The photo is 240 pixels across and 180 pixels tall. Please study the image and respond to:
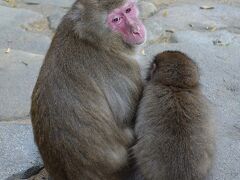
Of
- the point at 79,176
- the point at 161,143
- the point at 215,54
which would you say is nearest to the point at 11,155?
the point at 79,176

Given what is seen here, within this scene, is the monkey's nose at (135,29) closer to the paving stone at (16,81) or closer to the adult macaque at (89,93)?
the adult macaque at (89,93)

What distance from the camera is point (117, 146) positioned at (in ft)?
11.8

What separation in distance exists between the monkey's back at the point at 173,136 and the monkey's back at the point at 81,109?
0.13m

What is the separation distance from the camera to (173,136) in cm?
350

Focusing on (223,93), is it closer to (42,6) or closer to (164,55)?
(164,55)

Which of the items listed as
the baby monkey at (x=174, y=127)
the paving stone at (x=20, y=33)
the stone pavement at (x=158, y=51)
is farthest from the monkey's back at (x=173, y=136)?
the paving stone at (x=20, y=33)

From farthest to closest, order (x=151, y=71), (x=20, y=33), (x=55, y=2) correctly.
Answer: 1. (x=55, y=2)
2. (x=20, y=33)
3. (x=151, y=71)

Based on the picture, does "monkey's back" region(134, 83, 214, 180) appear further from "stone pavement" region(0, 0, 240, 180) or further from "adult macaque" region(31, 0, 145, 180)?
"stone pavement" region(0, 0, 240, 180)

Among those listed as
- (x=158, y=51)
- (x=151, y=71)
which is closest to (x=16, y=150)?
(x=151, y=71)

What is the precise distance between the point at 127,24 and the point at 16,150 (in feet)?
3.98

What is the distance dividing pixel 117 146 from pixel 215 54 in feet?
7.76

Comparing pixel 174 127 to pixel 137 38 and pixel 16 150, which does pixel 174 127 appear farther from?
pixel 16 150

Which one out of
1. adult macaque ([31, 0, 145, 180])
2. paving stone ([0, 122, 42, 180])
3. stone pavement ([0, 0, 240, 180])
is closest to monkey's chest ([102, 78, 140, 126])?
adult macaque ([31, 0, 145, 180])

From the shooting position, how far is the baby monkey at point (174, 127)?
349 cm
